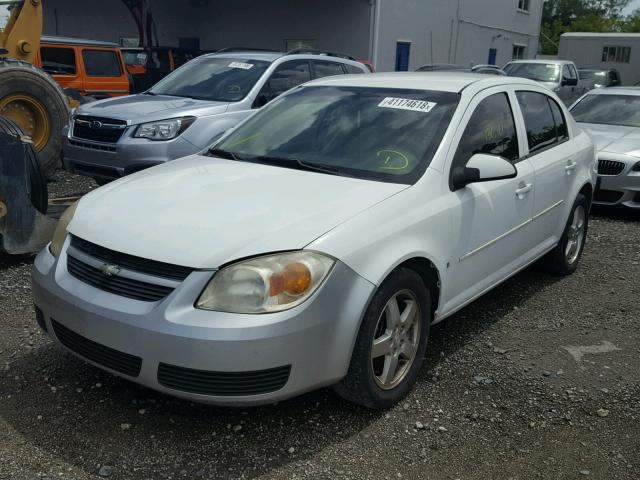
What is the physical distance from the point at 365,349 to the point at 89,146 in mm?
4996

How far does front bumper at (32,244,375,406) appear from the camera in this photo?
2.66 meters

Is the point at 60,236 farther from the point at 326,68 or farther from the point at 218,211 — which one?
the point at 326,68

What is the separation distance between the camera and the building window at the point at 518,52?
29766 millimetres

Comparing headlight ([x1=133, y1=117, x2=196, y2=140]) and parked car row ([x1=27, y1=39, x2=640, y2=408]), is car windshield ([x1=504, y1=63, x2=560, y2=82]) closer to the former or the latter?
headlight ([x1=133, y1=117, x2=196, y2=140])

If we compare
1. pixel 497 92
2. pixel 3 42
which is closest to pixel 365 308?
pixel 497 92

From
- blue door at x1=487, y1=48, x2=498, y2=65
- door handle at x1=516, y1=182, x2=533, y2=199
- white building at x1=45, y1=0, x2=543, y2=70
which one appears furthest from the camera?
blue door at x1=487, y1=48, x2=498, y2=65

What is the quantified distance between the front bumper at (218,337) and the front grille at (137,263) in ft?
0.21

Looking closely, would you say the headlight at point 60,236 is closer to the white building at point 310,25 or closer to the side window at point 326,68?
the side window at point 326,68

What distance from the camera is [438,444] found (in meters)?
3.07

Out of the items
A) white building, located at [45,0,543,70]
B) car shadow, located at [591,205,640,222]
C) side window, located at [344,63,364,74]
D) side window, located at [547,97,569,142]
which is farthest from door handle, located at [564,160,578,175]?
white building, located at [45,0,543,70]

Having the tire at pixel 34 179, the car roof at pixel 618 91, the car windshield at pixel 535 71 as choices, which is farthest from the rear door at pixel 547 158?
the car windshield at pixel 535 71

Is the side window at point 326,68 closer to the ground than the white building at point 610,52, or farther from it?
farther from it

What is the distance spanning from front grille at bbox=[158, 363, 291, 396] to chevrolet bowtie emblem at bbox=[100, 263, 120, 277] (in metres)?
0.46

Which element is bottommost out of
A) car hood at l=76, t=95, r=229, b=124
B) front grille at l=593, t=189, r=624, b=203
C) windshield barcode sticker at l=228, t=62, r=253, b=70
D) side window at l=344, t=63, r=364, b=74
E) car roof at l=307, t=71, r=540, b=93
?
front grille at l=593, t=189, r=624, b=203
